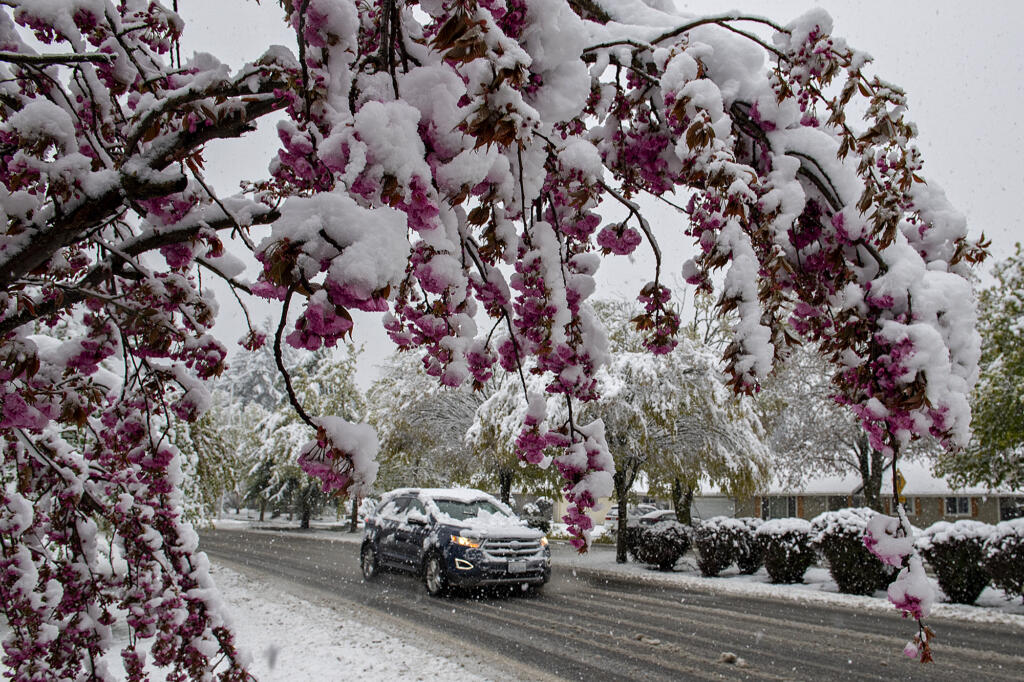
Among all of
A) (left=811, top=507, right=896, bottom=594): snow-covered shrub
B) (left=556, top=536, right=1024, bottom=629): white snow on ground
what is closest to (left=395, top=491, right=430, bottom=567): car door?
(left=556, top=536, right=1024, bottom=629): white snow on ground

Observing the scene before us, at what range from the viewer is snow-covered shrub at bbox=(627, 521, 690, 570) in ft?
46.5

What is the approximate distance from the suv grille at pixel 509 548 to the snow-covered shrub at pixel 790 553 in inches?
200

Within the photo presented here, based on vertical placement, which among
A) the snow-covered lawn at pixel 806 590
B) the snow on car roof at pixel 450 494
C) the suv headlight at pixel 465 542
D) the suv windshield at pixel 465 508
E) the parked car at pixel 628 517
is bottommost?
the parked car at pixel 628 517

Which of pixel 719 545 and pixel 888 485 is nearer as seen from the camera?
pixel 719 545

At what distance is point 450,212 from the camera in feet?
4.12

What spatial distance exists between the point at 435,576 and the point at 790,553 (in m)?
6.95

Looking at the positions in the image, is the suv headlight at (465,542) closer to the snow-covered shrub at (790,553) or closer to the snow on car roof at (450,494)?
the snow on car roof at (450,494)

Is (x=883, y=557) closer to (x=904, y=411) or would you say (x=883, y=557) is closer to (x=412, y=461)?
(x=904, y=411)

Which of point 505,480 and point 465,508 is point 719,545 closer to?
point 465,508

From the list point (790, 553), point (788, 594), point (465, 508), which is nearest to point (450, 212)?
point (465, 508)

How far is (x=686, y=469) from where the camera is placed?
48.8 feet

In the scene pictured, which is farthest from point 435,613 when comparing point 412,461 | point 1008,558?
point 412,461

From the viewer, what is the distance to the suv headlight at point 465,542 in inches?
380

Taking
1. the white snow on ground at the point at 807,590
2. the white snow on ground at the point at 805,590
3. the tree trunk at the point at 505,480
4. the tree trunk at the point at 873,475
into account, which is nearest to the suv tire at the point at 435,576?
the white snow on ground at the point at 805,590
